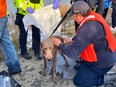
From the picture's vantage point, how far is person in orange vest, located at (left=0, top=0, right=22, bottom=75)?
520 cm

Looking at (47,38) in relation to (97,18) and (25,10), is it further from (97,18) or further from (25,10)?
(97,18)

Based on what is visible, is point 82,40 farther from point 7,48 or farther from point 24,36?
point 24,36

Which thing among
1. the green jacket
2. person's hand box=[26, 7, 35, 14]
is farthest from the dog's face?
the green jacket

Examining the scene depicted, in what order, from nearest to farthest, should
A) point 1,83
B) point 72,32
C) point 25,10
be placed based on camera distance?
point 1,83
point 25,10
point 72,32

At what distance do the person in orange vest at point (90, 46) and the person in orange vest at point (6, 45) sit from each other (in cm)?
105

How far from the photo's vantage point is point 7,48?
5559 millimetres

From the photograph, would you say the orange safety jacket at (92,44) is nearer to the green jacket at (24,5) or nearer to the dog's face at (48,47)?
the dog's face at (48,47)

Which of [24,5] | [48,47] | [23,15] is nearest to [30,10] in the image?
[24,5]

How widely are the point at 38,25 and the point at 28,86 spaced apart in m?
1.21

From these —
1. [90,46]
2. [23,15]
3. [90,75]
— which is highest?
[23,15]

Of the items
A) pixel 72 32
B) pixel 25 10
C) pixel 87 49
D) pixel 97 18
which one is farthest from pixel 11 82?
pixel 72 32

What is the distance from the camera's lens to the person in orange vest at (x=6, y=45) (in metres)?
5.20

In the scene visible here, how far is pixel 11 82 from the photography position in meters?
4.25

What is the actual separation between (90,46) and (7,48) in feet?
5.85
